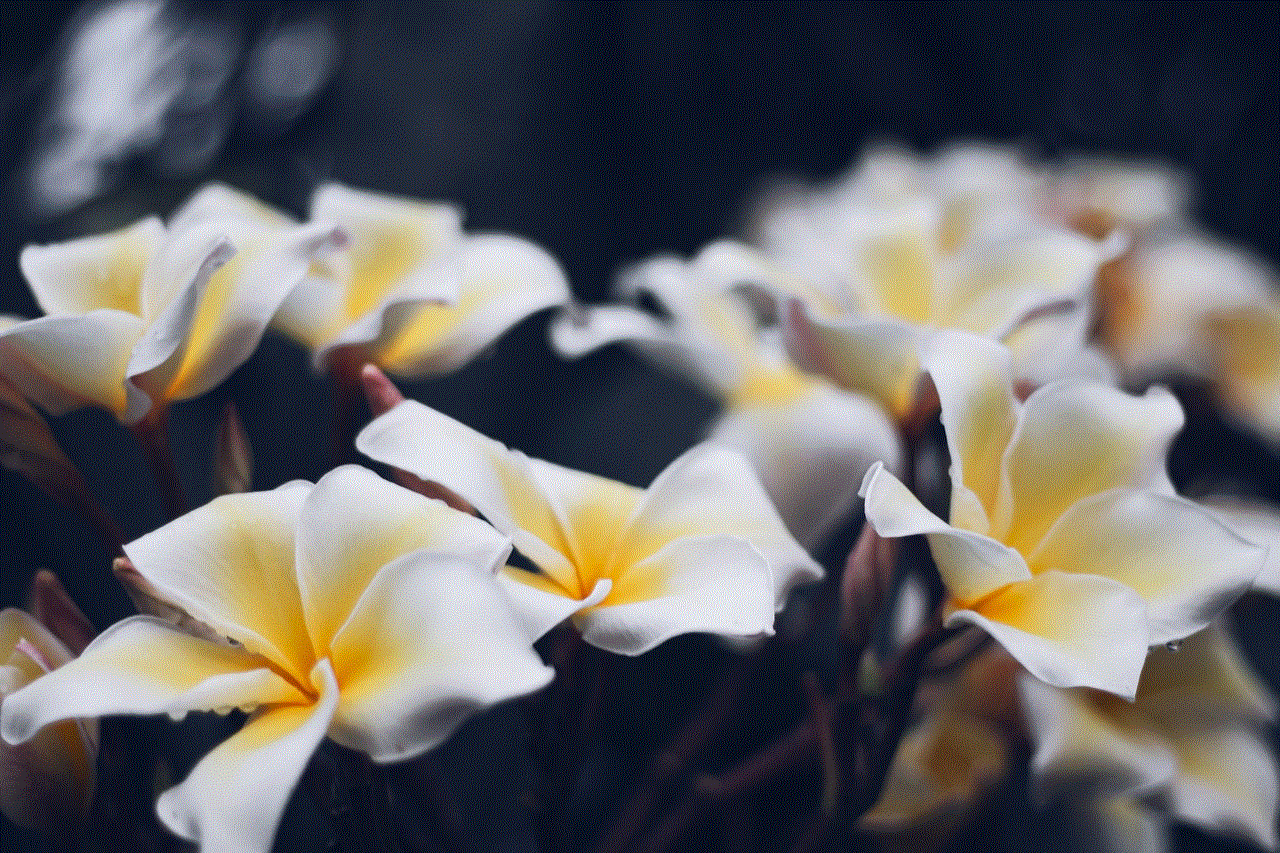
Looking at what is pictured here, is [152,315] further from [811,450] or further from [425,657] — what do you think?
[811,450]

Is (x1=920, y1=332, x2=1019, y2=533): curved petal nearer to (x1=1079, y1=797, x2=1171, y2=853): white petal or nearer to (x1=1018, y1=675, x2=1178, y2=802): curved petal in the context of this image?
(x1=1018, y1=675, x2=1178, y2=802): curved petal

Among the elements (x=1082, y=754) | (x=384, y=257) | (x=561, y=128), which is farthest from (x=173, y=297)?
(x=561, y=128)

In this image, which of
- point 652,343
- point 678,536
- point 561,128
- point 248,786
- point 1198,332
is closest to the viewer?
point 248,786

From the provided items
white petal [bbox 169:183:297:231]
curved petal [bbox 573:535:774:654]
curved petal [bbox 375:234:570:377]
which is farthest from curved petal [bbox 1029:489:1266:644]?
white petal [bbox 169:183:297:231]

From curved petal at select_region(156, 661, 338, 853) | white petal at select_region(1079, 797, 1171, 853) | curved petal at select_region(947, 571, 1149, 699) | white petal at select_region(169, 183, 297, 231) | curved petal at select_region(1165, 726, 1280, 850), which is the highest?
white petal at select_region(169, 183, 297, 231)

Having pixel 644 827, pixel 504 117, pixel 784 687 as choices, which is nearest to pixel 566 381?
pixel 504 117

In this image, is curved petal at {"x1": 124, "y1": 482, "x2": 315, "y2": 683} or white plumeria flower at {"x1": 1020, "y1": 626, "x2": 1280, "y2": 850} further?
white plumeria flower at {"x1": 1020, "y1": 626, "x2": 1280, "y2": 850}
